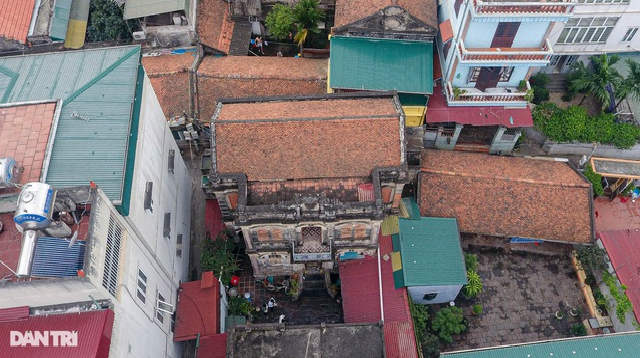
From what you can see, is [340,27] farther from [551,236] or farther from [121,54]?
[551,236]

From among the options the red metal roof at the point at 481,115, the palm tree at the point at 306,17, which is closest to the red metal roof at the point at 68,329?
the red metal roof at the point at 481,115

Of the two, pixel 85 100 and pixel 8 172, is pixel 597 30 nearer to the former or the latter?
pixel 85 100

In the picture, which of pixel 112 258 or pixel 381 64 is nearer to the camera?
pixel 112 258

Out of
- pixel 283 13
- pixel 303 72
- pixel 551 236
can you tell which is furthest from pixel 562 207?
pixel 283 13

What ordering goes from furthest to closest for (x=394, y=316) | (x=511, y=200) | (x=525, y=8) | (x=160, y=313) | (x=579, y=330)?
(x=511, y=200) → (x=579, y=330) → (x=525, y=8) → (x=394, y=316) → (x=160, y=313)

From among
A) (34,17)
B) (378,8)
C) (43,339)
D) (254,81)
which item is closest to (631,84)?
(378,8)

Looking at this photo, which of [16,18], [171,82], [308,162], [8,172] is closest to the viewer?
[8,172]
